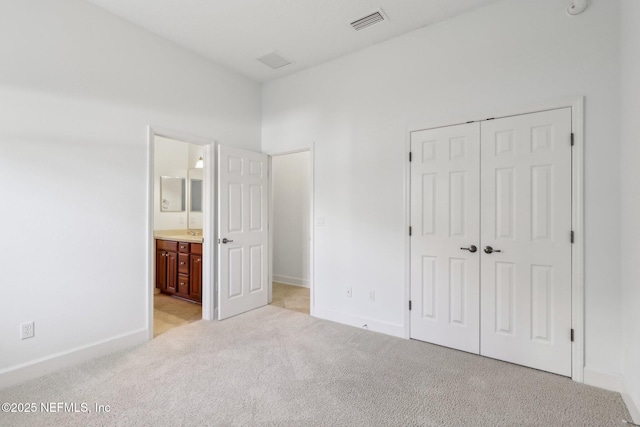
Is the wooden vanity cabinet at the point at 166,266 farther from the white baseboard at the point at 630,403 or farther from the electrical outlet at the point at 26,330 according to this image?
the white baseboard at the point at 630,403

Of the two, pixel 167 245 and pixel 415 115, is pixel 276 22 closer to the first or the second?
pixel 415 115

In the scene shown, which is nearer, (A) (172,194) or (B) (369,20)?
(B) (369,20)

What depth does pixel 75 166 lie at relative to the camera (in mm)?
2539

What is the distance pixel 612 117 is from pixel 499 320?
68.4 inches

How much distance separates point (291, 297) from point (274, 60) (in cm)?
320

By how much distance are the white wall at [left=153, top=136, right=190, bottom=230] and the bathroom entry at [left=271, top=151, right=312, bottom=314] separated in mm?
1618

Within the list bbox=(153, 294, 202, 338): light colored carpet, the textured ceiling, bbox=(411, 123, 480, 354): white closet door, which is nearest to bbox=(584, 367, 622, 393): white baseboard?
bbox=(411, 123, 480, 354): white closet door

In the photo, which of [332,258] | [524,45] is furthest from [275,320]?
[524,45]

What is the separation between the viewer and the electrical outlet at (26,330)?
2299mm

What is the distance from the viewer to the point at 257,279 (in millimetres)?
4027

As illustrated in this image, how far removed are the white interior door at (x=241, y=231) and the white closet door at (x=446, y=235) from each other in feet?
6.49

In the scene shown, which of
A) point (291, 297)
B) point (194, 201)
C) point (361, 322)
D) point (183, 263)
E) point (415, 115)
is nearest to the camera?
point (415, 115)

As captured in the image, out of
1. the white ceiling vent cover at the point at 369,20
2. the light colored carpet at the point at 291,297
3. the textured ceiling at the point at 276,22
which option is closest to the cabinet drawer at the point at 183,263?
the light colored carpet at the point at 291,297

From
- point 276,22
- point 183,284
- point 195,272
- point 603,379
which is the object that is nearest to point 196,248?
point 195,272
